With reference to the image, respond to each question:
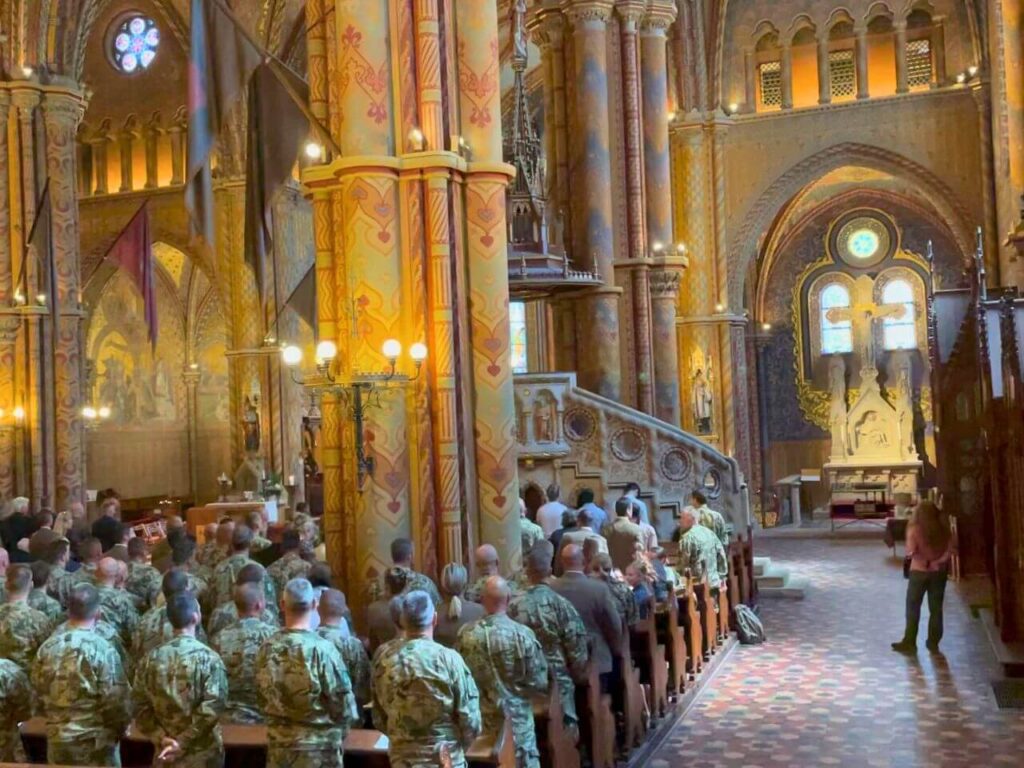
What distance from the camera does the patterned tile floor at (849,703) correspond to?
942cm

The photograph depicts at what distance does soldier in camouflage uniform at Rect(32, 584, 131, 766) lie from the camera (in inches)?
273

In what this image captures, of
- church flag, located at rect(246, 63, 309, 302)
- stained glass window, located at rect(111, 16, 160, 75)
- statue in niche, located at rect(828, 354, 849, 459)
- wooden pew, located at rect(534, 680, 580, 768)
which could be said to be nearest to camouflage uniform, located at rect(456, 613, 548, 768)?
wooden pew, located at rect(534, 680, 580, 768)

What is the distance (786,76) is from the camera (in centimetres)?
2923

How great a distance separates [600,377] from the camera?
21219 mm

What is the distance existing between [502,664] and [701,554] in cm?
642

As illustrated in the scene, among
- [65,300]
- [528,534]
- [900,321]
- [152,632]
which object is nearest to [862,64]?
[900,321]

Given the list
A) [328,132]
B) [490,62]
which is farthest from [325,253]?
[490,62]

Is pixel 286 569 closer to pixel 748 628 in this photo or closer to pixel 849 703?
pixel 849 703

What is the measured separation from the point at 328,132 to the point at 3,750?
229 inches

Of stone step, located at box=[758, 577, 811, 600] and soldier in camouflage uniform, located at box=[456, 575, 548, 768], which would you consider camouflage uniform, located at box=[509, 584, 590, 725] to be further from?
stone step, located at box=[758, 577, 811, 600]

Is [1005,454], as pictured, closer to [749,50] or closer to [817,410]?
[749,50]

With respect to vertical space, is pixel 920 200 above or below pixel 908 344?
above

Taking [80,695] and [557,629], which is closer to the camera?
[80,695]

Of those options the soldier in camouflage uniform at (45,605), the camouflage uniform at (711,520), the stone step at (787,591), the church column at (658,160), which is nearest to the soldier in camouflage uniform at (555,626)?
the soldier in camouflage uniform at (45,605)
